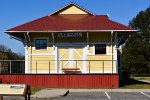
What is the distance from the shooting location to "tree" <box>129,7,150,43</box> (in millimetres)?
81750

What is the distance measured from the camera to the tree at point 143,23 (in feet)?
268

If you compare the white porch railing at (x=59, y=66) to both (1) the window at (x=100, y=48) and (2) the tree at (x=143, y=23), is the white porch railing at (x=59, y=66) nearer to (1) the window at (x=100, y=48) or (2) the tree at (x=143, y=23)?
(1) the window at (x=100, y=48)

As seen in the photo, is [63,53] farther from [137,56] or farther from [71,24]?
[137,56]

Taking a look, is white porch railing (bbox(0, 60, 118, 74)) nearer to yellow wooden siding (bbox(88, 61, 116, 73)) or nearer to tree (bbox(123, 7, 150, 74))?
yellow wooden siding (bbox(88, 61, 116, 73))

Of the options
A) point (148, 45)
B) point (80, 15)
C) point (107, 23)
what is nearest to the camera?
point (107, 23)

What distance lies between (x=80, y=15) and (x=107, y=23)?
4298 mm

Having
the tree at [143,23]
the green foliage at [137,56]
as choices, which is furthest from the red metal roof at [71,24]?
the tree at [143,23]

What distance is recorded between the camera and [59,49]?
35.2m

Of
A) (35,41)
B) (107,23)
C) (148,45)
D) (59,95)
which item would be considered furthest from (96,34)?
(148,45)

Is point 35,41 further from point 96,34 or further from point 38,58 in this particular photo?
point 96,34

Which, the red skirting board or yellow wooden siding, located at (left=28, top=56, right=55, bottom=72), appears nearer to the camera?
the red skirting board

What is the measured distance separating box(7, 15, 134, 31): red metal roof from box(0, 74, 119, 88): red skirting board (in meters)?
4.14

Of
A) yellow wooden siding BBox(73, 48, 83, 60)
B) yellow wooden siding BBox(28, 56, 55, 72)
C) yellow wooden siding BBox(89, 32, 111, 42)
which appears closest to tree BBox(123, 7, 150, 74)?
yellow wooden siding BBox(89, 32, 111, 42)

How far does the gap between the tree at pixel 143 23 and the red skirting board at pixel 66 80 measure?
49.7 m
